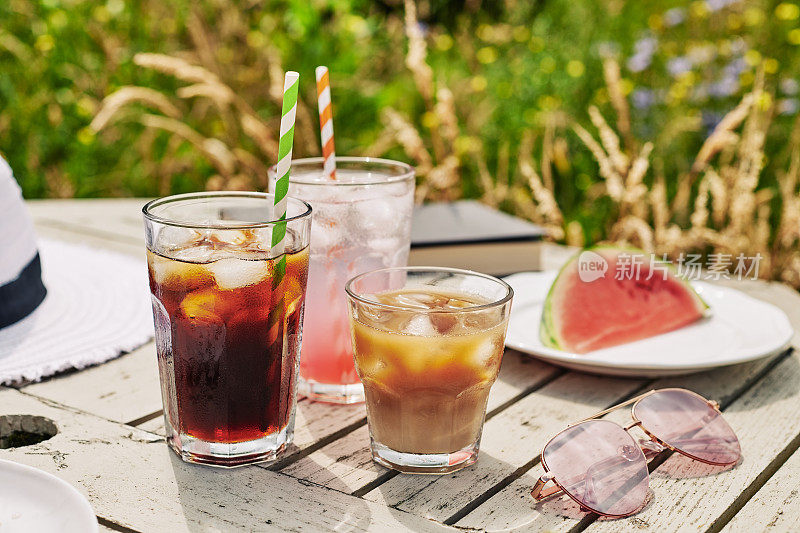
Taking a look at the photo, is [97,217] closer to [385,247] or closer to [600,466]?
[385,247]

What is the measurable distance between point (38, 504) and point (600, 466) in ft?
2.59

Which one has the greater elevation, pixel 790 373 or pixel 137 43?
pixel 137 43

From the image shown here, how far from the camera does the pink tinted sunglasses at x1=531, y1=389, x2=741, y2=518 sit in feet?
3.95

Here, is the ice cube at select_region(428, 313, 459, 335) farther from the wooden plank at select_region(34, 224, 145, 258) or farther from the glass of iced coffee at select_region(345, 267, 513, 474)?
the wooden plank at select_region(34, 224, 145, 258)

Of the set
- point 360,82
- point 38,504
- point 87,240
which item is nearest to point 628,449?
point 38,504

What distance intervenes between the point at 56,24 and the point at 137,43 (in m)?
0.52

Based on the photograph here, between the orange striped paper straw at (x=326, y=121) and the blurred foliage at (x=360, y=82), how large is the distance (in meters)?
2.65

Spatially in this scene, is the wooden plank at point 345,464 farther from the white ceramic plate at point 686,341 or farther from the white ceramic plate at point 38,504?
the white ceramic plate at point 38,504

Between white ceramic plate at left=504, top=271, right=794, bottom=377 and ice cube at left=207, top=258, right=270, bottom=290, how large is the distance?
0.63 m

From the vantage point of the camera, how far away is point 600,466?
4.11 feet

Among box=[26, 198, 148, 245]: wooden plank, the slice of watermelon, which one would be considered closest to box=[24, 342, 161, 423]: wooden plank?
the slice of watermelon

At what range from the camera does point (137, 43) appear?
4852 millimetres

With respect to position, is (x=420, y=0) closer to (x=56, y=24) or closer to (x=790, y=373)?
(x=56, y=24)

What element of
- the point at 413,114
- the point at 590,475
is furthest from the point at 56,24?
the point at 590,475
